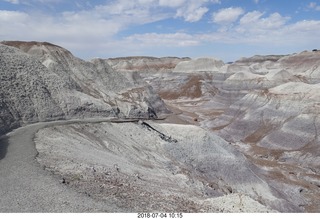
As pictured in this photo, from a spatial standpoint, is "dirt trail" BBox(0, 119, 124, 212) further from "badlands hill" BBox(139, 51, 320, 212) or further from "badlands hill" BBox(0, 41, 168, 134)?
"badlands hill" BBox(139, 51, 320, 212)

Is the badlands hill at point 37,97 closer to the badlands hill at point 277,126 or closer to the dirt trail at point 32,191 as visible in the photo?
the dirt trail at point 32,191

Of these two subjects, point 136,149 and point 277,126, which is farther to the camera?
point 277,126

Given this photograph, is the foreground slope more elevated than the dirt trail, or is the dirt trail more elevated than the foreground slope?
the dirt trail

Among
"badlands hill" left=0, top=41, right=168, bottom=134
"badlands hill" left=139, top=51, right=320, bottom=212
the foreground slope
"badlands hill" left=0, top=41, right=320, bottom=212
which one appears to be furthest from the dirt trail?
"badlands hill" left=139, top=51, right=320, bottom=212

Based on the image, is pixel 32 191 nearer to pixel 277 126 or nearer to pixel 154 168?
pixel 154 168

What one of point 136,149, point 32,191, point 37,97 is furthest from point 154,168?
point 37,97

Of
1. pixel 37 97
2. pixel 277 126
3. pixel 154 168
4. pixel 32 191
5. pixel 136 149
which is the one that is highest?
pixel 37 97

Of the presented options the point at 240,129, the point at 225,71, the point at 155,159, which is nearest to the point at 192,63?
the point at 225,71

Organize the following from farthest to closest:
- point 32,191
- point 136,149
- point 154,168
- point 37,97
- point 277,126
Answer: point 277,126
point 37,97
point 136,149
point 154,168
point 32,191
